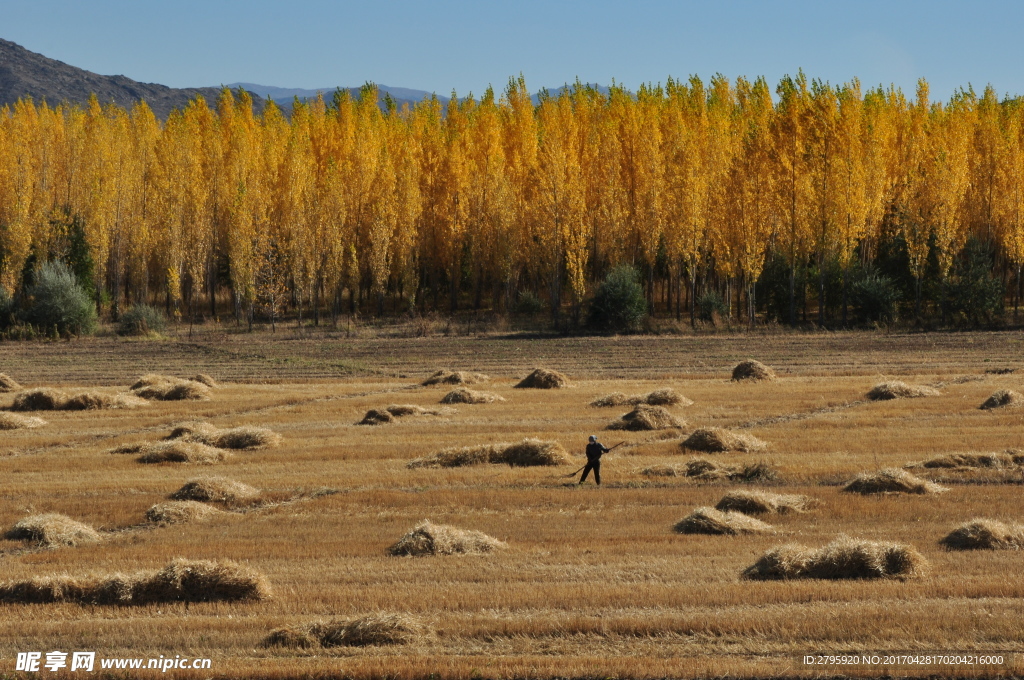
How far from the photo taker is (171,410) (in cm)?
3266

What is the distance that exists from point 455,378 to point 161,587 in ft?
82.5

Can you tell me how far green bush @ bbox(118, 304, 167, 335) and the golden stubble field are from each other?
26839 mm

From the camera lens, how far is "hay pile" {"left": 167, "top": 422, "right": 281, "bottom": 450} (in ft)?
85.6

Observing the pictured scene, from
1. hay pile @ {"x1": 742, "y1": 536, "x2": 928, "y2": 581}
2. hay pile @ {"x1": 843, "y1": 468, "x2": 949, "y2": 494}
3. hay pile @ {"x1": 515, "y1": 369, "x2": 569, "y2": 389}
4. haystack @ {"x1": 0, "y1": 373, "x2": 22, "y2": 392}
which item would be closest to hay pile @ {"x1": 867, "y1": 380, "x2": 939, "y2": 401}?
hay pile @ {"x1": 515, "y1": 369, "x2": 569, "y2": 389}

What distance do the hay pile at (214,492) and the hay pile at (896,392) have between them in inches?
774

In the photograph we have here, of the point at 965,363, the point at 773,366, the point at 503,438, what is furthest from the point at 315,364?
the point at 965,363

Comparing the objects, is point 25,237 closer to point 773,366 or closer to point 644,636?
point 773,366

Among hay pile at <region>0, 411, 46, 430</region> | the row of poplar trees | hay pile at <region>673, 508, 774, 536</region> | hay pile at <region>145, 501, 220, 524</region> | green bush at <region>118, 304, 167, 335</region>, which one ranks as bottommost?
hay pile at <region>145, 501, 220, 524</region>

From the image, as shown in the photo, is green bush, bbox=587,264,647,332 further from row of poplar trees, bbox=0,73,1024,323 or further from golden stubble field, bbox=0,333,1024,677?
golden stubble field, bbox=0,333,1024,677

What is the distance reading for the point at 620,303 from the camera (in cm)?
6034

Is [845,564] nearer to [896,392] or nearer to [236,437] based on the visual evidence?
[236,437]

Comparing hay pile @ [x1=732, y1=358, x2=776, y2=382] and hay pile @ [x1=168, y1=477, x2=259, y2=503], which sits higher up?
hay pile @ [x1=732, y1=358, x2=776, y2=382]

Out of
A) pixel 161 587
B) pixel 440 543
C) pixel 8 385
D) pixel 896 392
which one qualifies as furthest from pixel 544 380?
pixel 161 587

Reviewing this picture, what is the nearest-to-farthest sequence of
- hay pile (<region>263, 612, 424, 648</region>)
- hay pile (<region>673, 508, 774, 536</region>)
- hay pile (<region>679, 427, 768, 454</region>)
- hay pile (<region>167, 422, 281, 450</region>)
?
hay pile (<region>263, 612, 424, 648</region>), hay pile (<region>673, 508, 774, 536</region>), hay pile (<region>679, 427, 768, 454</region>), hay pile (<region>167, 422, 281, 450</region>)
